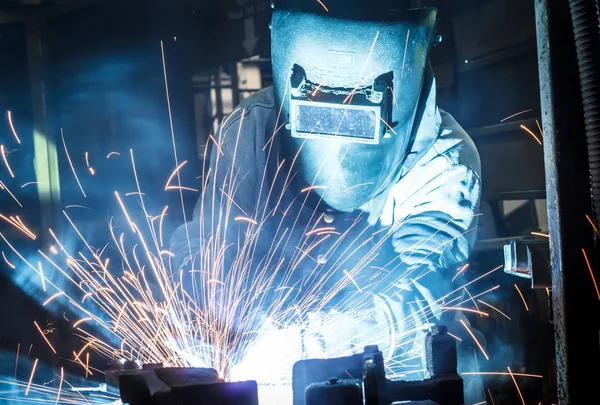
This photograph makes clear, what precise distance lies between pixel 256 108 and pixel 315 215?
1.91 ft

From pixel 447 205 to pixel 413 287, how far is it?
1.53 ft

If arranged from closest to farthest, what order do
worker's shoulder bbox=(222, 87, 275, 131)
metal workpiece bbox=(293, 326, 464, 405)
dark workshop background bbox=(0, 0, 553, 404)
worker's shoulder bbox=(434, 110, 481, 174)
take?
metal workpiece bbox=(293, 326, 464, 405) → worker's shoulder bbox=(434, 110, 481, 174) → worker's shoulder bbox=(222, 87, 275, 131) → dark workshop background bbox=(0, 0, 553, 404)

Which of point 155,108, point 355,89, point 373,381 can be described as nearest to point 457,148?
point 355,89

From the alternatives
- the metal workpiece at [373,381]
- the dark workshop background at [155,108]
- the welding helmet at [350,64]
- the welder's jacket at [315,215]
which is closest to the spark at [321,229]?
the welder's jacket at [315,215]

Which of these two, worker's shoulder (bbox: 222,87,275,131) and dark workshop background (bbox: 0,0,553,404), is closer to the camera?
worker's shoulder (bbox: 222,87,275,131)

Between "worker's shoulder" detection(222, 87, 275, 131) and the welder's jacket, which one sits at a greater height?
"worker's shoulder" detection(222, 87, 275, 131)

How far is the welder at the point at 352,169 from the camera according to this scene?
2127 millimetres

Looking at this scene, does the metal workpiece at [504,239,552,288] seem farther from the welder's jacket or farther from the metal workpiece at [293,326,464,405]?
the welder's jacket

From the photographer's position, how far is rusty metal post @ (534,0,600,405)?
4.38ft

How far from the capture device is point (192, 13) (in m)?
4.28

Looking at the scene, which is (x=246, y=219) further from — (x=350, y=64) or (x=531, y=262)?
(x=531, y=262)

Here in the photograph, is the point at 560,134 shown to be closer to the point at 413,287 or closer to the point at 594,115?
the point at 594,115

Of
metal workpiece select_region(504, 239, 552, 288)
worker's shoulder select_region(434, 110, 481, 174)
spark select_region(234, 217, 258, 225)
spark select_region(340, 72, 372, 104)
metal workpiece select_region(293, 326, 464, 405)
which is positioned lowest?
metal workpiece select_region(293, 326, 464, 405)

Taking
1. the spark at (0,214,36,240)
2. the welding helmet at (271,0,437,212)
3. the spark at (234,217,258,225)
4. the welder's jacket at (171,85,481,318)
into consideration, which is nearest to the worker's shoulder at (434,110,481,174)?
the welder's jacket at (171,85,481,318)
